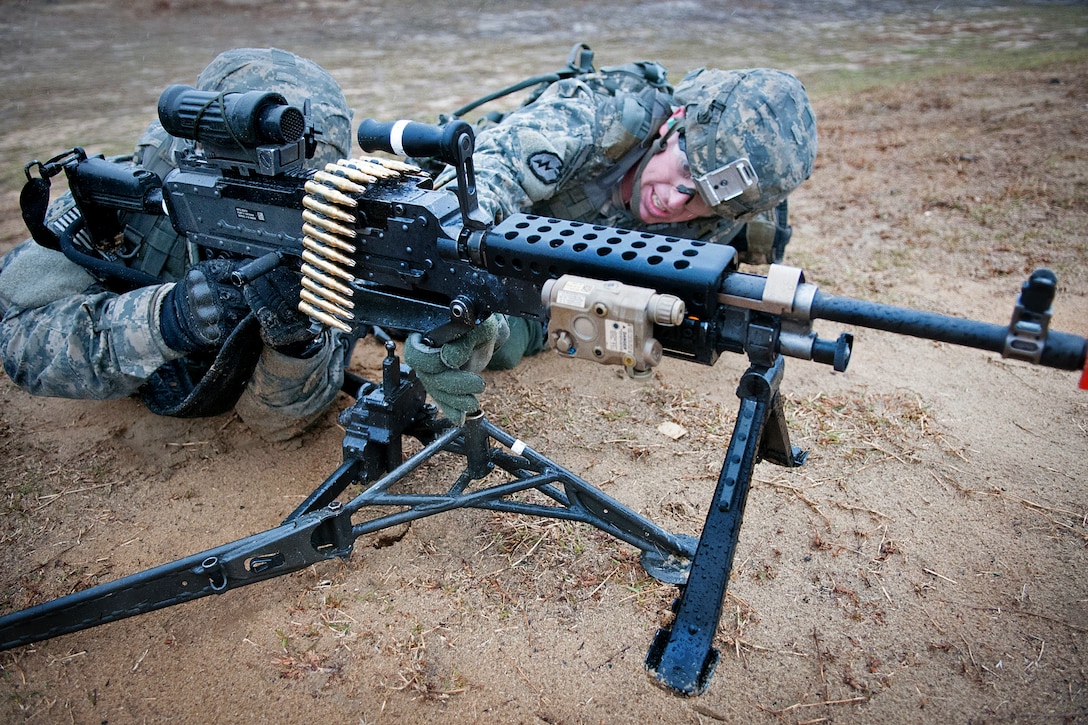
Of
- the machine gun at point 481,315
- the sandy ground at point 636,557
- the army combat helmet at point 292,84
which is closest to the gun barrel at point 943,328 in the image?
the machine gun at point 481,315

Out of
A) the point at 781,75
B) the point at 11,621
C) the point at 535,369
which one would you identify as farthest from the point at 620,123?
the point at 11,621

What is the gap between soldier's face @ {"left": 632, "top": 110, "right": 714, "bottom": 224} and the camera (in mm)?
4492

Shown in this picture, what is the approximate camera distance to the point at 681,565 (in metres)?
3.38

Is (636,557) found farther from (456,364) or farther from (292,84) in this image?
(292,84)

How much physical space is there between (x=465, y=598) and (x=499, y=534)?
1.32 feet

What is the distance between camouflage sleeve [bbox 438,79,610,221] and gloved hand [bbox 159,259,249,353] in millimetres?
1271

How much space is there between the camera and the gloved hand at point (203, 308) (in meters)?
3.29

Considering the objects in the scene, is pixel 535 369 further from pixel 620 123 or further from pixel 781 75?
pixel 781 75

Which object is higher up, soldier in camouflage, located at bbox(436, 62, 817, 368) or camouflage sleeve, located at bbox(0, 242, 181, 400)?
soldier in camouflage, located at bbox(436, 62, 817, 368)

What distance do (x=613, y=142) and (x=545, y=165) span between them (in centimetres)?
50

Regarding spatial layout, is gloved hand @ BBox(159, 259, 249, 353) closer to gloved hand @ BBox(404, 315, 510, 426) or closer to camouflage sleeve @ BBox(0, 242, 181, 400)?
camouflage sleeve @ BBox(0, 242, 181, 400)

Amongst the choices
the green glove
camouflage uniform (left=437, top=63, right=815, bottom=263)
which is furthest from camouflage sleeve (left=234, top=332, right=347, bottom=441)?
camouflage uniform (left=437, top=63, right=815, bottom=263)

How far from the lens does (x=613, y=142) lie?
466 centimetres

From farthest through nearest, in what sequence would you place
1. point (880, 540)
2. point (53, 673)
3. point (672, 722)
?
point (880, 540) < point (53, 673) < point (672, 722)
